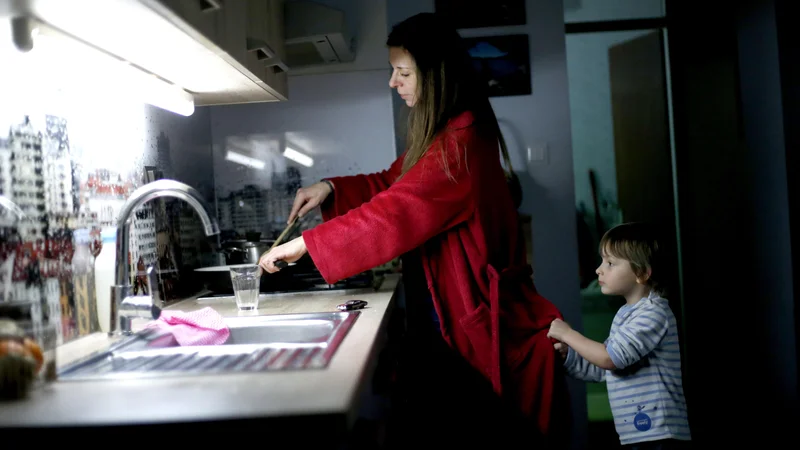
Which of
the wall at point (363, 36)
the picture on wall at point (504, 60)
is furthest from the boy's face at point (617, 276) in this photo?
the wall at point (363, 36)

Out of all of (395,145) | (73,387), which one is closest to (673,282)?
(395,145)

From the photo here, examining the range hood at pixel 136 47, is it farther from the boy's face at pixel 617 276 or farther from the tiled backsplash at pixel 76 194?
the boy's face at pixel 617 276

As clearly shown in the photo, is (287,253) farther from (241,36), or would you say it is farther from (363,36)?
(363,36)

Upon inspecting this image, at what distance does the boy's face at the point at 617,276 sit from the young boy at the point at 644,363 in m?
0.02

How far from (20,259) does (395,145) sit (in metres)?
1.50

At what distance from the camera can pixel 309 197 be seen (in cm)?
181

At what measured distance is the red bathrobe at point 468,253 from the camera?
1326 millimetres

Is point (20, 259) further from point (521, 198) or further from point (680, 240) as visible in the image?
point (680, 240)

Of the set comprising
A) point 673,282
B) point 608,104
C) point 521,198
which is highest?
point 608,104

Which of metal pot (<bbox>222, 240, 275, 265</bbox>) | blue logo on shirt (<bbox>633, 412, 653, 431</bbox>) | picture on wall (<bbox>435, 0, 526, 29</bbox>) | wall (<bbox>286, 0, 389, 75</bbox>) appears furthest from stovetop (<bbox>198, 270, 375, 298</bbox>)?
picture on wall (<bbox>435, 0, 526, 29</bbox>)

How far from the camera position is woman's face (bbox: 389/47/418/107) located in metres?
1.49

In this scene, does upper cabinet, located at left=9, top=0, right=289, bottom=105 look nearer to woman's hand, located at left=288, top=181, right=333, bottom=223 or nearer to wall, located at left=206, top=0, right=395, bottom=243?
woman's hand, located at left=288, top=181, right=333, bottom=223

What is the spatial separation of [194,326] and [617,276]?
3.06ft

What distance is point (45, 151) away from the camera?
3.86 feet
